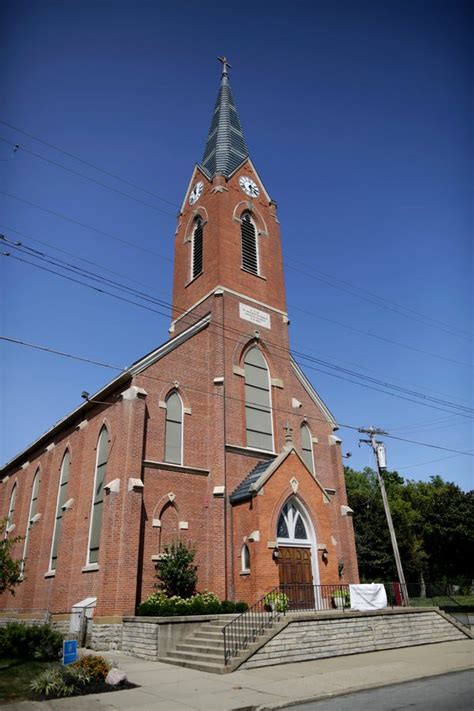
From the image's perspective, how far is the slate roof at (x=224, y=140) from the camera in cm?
3206

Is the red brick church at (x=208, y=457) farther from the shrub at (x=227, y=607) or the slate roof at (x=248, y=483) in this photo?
the shrub at (x=227, y=607)

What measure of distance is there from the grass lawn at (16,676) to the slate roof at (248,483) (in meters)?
9.12

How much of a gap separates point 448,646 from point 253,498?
8.23 meters

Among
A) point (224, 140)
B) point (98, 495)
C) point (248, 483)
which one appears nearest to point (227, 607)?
point (248, 483)

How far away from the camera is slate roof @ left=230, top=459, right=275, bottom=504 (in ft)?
68.0

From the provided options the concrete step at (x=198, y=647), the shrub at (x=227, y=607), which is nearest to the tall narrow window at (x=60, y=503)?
the shrub at (x=227, y=607)

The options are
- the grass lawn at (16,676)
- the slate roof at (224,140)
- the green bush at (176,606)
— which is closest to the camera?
the grass lawn at (16,676)

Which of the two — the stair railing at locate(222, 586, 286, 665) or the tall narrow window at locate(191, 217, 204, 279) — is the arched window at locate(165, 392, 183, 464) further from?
the tall narrow window at locate(191, 217, 204, 279)

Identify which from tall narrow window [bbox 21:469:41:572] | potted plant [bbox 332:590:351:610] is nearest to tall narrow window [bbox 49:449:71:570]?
tall narrow window [bbox 21:469:41:572]

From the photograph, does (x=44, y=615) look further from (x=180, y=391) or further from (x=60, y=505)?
(x=180, y=391)

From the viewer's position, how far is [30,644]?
49.0 ft

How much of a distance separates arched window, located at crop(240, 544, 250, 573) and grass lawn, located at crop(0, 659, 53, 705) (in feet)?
27.3

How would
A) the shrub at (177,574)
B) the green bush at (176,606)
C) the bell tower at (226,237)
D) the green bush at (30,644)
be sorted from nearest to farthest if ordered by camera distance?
1. the green bush at (30,644)
2. the green bush at (176,606)
3. the shrub at (177,574)
4. the bell tower at (226,237)

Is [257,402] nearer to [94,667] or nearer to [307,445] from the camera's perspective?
[307,445]
